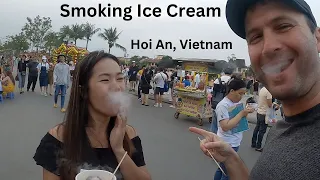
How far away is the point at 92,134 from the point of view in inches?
74.7

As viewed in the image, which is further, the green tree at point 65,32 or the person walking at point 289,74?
the green tree at point 65,32

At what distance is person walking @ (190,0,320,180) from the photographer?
998 millimetres

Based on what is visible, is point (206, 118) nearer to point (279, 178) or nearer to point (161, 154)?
point (161, 154)

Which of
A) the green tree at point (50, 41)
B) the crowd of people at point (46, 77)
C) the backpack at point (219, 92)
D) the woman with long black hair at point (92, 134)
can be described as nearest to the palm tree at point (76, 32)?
the green tree at point (50, 41)

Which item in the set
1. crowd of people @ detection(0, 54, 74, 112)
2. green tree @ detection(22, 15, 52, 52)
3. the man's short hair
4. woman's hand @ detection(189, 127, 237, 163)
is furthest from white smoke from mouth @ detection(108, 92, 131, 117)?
green tree @ detection(22, 15, 52, 52)

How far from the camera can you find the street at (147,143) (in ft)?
15.0

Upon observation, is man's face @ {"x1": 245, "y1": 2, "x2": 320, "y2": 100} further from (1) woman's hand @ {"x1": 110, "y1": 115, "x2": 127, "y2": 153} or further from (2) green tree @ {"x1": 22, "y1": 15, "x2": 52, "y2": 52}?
(2) green tree @ {"x1": 22, "y1": 15, "x2": 52, "y2": 52}

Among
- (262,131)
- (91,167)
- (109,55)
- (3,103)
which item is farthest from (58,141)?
(3,103)

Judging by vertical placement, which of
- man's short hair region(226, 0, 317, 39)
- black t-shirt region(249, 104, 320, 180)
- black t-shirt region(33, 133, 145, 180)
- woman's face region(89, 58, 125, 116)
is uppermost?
man's short hair region(226, 0, 317, 39)

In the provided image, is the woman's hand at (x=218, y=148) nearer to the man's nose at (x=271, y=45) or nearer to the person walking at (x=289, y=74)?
the person walking at (x=289, y=74)

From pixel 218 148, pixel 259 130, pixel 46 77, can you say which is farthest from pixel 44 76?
pixel 218 148

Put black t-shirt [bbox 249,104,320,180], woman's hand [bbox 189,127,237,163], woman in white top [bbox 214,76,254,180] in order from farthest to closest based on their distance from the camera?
woman in white top [bbox 214,76,254,180], woman's hand [bbox 189,127,237,163], black t-shirt [bbox 249,104,320,180]

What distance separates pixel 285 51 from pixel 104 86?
44.2 inches

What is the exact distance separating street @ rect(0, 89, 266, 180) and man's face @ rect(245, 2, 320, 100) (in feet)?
10.4
